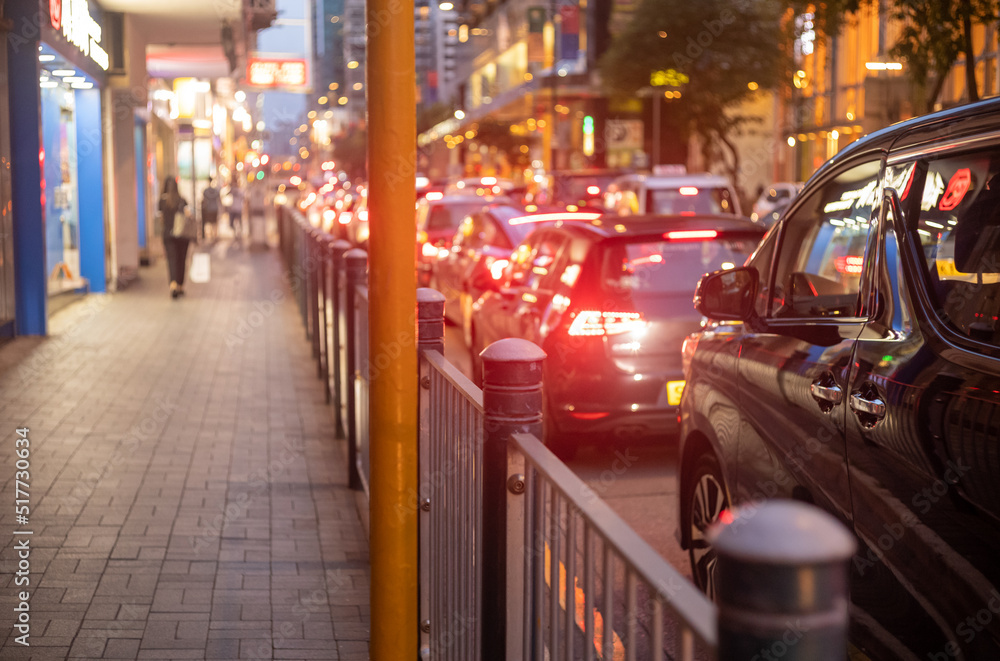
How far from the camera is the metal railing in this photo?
1.40 meters

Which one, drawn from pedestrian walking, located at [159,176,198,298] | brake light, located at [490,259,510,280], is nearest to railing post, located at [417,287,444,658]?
brake light, located at [490,259,510,280]

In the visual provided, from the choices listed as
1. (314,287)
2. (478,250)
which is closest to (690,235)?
(314,287)

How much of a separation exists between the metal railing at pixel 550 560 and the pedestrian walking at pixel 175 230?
48.3ft

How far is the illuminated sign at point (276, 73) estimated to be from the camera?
3441 centimetres

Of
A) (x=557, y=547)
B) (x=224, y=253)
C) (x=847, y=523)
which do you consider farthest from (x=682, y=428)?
(x=224, y=253)

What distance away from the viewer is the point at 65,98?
707 inches

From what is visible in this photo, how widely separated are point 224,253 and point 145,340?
2019cm

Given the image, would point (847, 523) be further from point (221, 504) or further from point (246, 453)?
point (246, 453)

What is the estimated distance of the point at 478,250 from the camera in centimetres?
1466

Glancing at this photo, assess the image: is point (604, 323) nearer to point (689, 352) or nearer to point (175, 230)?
point (689, 352)

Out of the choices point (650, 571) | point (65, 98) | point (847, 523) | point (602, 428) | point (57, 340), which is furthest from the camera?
point (65, 98)

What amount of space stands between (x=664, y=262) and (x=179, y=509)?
333 cm

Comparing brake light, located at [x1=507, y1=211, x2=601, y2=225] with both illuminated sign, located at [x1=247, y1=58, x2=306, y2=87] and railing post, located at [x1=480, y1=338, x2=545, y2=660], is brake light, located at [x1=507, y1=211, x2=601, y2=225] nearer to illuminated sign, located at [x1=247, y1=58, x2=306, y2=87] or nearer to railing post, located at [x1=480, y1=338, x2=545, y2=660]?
railing post, located at [x1=480, y1=338, x2=545, y2=660]

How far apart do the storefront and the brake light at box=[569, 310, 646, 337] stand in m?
8.01
